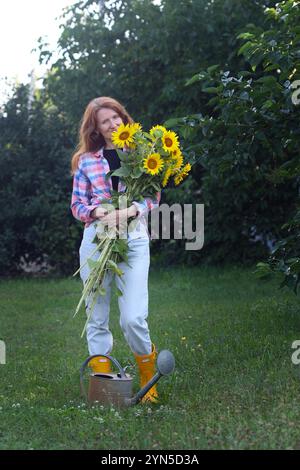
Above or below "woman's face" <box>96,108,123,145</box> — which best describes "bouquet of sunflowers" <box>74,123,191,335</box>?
below

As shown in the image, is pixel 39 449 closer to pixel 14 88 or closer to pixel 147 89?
pixel 147 89

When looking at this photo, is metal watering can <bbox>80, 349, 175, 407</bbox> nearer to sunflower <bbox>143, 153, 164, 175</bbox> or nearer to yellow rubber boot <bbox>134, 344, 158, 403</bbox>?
yellow rubber boot <bbox>134, 344, 158, 403</bbox>

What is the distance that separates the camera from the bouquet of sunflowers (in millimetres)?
4371

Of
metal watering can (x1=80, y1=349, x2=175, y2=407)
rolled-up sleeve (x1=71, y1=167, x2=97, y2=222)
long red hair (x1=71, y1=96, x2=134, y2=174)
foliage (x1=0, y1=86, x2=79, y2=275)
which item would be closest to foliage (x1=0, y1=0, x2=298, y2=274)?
foliage (x1=0, y1=86, x2=79, y2=275)

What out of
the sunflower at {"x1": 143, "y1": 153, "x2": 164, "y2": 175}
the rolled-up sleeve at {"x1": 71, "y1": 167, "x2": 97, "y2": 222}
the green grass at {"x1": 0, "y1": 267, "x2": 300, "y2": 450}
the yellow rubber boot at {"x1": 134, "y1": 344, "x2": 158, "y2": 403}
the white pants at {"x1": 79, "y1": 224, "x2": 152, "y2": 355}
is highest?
the sunflower at {"x1": 143, "y1": 153, "x2": 164, "y2": 175}

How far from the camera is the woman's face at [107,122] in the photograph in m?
4.58

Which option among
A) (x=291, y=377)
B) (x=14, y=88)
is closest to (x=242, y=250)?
(x=14, y=88)

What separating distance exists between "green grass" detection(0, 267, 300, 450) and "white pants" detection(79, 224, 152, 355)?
0.35 m

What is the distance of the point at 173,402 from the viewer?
433cm

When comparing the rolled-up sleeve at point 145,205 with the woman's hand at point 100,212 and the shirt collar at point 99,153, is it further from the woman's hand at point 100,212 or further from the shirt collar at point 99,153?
the shirt collar at point 99,153

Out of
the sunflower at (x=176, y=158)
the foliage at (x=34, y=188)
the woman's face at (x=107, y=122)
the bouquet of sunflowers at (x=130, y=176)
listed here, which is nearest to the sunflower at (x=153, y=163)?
the bouquet of sunflowers at (x=130, y=176)

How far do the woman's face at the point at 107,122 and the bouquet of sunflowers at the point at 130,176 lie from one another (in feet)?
0.39

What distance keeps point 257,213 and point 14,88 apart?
392cm

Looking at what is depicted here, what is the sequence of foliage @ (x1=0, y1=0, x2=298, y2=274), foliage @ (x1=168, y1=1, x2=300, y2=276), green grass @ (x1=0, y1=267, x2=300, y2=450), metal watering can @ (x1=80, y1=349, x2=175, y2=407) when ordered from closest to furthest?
green grass @ (x1=0, y1=267, x2=300, y2=450)
metal watering can @ (x1=80, y1=349, x2=175, y2=407)
foliage @ (x1=168, y1=1, x2=300, y2=276)
foliage @ (x1=0, y1=0, x2=298, y2=274)
